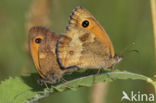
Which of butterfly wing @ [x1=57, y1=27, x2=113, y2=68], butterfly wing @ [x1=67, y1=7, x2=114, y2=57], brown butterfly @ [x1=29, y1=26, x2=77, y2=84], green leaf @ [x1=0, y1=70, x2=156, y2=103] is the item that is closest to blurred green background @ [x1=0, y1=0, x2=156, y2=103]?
butterfly wing @ [x1=57, y1=27, x2=113, y2=68]

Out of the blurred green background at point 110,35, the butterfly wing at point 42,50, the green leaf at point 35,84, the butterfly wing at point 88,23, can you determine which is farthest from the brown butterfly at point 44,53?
the blurred green background at point 110,35

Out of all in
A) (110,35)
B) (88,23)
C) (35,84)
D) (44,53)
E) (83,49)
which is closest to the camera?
(35,84)

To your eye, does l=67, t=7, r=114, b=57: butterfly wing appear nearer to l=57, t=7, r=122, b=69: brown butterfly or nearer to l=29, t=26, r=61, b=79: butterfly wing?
l=57, t=7, r=122, b=69: brown butterfly

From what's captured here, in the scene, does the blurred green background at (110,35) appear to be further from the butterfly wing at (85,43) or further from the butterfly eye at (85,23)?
the butterfly eye at (85,23)

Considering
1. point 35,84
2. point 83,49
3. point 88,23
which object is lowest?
point 35,84

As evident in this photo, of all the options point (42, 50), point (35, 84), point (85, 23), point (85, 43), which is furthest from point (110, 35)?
point (35, 84)

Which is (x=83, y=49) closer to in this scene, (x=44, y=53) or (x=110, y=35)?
(x=44, y=53)

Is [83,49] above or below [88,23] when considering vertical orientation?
below
